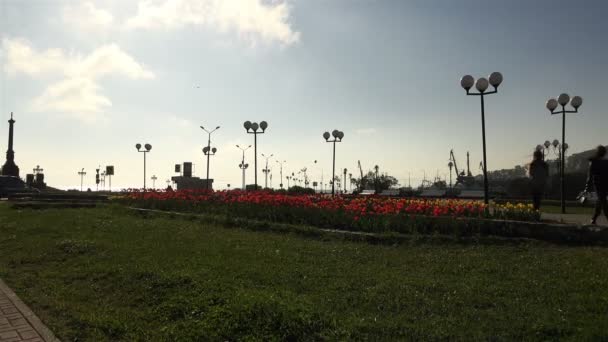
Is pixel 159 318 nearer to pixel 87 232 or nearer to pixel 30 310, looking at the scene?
pixel 30 310

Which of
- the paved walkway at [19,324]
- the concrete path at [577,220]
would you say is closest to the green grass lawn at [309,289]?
the paved walkway at [19,324]

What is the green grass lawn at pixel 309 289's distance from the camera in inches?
161

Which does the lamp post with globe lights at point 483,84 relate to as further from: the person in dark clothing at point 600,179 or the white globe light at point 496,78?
the person in dark clothing at point 600,179

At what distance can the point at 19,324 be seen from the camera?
15.2ft

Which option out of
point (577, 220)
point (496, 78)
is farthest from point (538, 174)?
point (496, 78)

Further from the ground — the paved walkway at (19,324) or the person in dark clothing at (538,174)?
the person in dark clothing at (538,174)

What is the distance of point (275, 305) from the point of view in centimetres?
446

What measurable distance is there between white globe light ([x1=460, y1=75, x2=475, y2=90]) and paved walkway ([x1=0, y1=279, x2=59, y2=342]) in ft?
44.4

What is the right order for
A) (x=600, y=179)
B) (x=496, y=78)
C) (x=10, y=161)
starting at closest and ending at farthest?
(x=600, y=179) < (x=496, y=78) < (x=10, y=161)

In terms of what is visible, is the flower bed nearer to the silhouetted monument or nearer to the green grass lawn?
the green grass lawn

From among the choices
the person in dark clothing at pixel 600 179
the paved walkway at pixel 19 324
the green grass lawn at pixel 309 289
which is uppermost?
the person in dark clothing at pixel 600 179

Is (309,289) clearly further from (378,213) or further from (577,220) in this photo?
(577,220)

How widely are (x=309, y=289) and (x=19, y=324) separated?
3122mm

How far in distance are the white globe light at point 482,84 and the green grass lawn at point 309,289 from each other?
776cm
